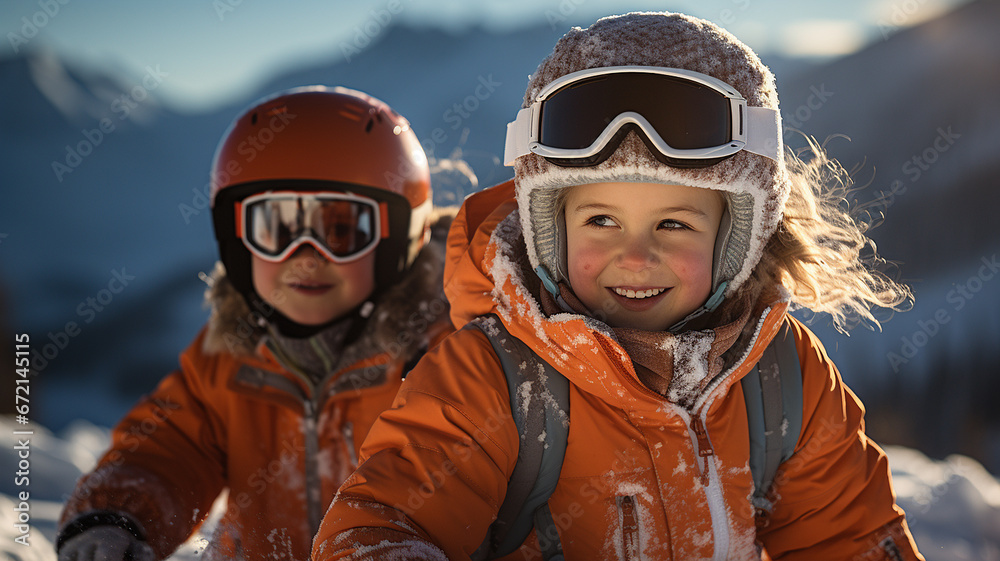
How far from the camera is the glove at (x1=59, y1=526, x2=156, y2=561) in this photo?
192cm

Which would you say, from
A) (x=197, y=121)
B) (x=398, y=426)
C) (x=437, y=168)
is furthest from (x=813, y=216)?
(x=197, y=121)

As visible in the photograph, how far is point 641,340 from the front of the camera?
1.56m

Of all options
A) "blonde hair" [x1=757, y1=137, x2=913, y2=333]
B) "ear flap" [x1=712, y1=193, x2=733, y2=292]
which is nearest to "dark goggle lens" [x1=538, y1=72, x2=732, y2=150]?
"ear flap" [x1=712, y1=193, x2=733, y2=292]

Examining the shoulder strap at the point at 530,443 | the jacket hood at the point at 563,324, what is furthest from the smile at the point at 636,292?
the shoulder strap at the point at 530,443

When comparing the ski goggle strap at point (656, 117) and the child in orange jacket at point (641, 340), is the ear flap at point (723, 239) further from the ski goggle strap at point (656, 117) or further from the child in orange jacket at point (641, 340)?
the ski goggle strap at point (656, 117)

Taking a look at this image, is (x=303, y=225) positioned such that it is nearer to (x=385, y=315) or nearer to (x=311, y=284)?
(x=311, y=284)

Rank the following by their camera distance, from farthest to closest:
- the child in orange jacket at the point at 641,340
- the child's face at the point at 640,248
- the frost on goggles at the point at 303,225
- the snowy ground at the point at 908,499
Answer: the snowy ground at the point at 908,499 < the frost on goggles at the point at 303,225 < the child's face at the point at 640,248 < the child in orange jacket at the point at 641,340

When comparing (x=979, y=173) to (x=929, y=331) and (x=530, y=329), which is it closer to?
(x=929, y=331)

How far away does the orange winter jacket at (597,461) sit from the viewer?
1329mm

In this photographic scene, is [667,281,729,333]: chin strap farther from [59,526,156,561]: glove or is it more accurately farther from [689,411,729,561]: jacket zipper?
[59,526,156,561]: glove

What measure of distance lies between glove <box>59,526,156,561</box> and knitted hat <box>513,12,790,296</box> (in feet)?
4.65

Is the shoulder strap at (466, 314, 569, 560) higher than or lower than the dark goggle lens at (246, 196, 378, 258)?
lower

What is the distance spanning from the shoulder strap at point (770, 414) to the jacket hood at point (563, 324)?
0.11 m

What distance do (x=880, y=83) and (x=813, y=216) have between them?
440 cm
